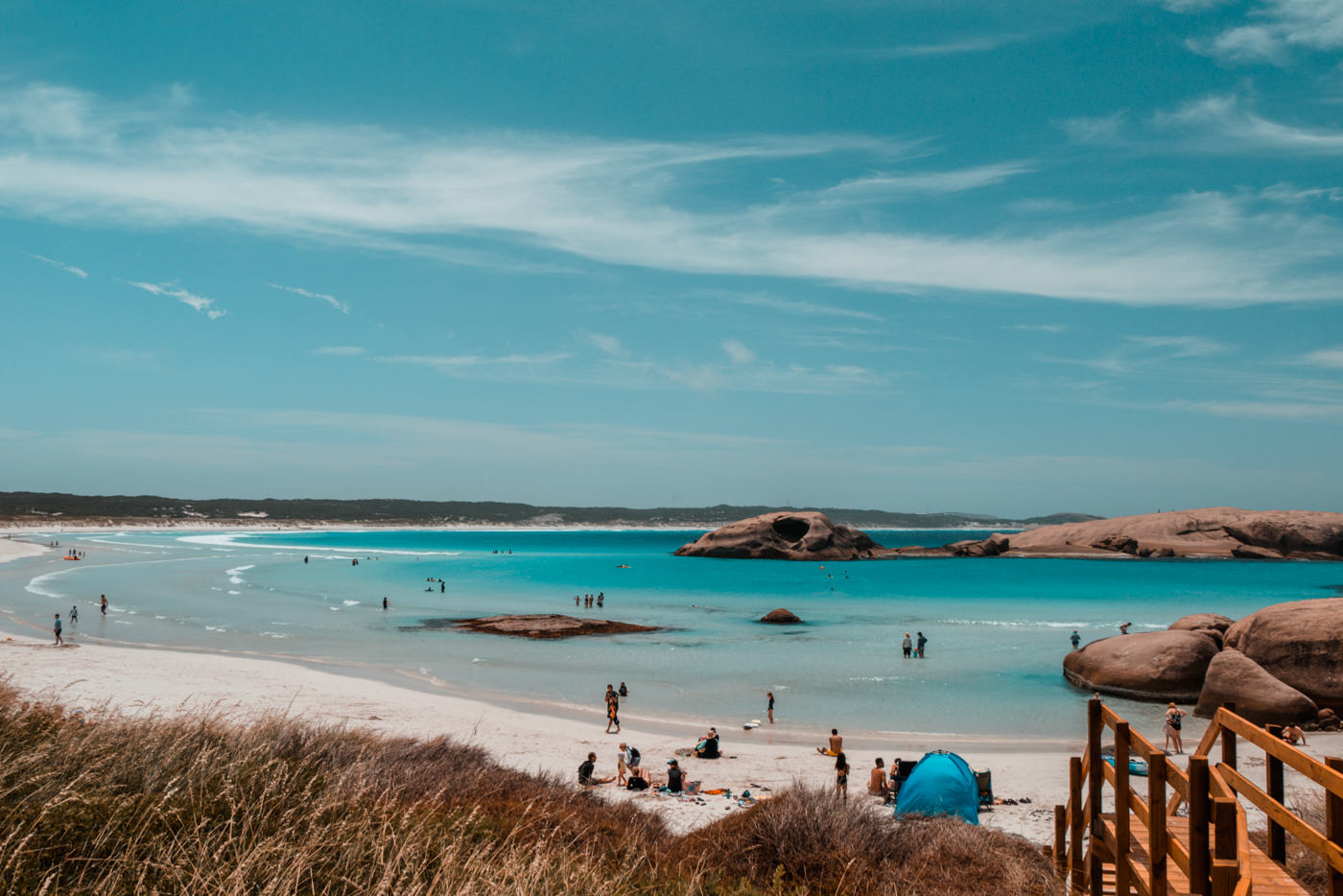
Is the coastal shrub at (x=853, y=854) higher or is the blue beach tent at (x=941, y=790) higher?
the coastal shrub at (x=853, y=854)

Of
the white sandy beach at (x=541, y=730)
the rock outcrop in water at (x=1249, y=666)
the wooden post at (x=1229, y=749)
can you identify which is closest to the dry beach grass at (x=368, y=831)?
the wooden post at (x=1229, y=749)

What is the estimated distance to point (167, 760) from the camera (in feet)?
21.9

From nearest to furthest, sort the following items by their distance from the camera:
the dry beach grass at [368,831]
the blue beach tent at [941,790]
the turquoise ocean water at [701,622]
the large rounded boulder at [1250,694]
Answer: the dry beach grass at [368,831] → the blue beach tent at [941,790] → the large rounded boulder at [1250,694] → the turquoise ocean water at [701,622]

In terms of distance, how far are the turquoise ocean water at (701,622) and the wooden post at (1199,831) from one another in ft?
64.4

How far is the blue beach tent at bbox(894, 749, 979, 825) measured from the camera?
13.1 metres

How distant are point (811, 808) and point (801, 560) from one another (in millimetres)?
100094

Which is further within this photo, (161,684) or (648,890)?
(161,684)

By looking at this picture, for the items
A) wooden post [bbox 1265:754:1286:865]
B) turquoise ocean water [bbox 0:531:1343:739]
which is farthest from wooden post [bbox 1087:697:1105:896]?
turquoise ocean water [bbox 0:531:1343:739]

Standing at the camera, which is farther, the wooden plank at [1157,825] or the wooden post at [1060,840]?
the wooden post at [1060,840]

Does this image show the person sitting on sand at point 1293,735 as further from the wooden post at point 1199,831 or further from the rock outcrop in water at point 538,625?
the rock outcrop in water at point 538,625

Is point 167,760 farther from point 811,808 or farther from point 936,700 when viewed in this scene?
point 936,700

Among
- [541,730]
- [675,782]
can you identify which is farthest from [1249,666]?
[541,730]

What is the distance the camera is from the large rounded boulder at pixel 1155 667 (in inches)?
998

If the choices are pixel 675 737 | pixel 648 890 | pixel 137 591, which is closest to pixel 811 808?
pixel 648 890
